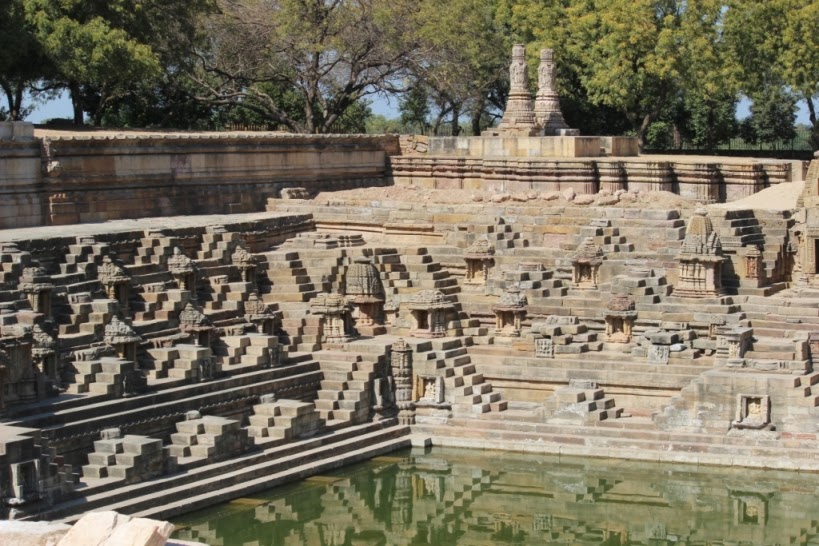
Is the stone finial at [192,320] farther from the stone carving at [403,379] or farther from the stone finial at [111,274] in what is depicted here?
the stone carving at [403,379]

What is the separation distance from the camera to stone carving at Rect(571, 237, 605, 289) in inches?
1428

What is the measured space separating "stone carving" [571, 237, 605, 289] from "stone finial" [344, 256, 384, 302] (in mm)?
3819

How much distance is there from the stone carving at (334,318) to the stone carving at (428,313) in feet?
4.12

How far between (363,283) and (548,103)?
13370mm

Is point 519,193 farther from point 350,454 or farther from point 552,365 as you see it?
point 350,454

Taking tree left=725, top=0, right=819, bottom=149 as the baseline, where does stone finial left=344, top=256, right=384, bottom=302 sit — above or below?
below

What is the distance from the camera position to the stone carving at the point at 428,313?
116ft

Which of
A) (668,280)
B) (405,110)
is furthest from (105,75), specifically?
(405,110)

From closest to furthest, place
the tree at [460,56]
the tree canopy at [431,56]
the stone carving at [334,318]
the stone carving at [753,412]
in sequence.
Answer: the stone carving at [753,412]
the stone carving at [334,318]
the tree canopy at [431,56]
the tree at [460,56]

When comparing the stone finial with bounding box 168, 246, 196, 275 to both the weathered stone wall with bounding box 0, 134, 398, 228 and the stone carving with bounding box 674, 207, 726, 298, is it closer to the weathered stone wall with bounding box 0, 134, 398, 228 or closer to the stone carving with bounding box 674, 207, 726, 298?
the weathered stone wall with bounding box 0, 134, 398, 228

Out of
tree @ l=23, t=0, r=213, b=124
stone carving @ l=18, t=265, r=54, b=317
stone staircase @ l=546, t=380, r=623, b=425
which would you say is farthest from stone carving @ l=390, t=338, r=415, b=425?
tree @ l=23, t=0, r=213, b=124

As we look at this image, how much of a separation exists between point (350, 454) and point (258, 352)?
8.53 feet

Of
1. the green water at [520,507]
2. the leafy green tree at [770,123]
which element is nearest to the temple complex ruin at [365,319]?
the green water at [520,507]

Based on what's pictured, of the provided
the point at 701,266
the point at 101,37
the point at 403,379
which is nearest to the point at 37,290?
the point at 403,379
